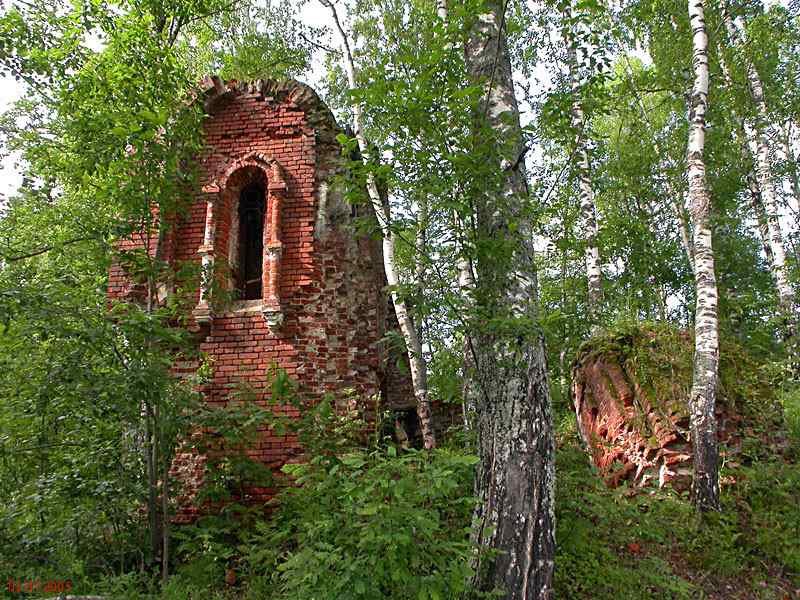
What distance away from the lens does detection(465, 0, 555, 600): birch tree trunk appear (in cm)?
343

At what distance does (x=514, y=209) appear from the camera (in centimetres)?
394

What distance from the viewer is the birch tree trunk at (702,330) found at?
5.61m

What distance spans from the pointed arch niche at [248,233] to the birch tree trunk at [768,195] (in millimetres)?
9661

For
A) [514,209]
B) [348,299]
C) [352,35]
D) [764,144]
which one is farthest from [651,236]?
[514,209]

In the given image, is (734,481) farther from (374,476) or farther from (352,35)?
(352,35)

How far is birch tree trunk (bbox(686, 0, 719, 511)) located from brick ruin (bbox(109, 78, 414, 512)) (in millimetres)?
A: 3744

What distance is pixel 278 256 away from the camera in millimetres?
7070

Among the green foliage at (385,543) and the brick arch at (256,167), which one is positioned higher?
the brick arch at (256,167)

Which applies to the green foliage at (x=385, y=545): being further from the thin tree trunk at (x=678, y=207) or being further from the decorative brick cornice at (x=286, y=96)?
the thin tree trunk at (x=678, y=207)

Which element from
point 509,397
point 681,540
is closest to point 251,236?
point 509,397

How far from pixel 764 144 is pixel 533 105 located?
4888 millimetres

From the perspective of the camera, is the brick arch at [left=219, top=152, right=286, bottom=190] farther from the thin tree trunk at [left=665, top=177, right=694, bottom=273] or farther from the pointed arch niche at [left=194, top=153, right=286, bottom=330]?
the thin tree trunk at [left=665, top=177, right=694, bottom=273]
